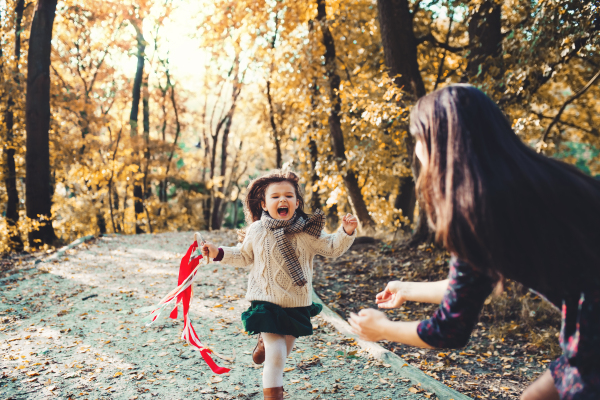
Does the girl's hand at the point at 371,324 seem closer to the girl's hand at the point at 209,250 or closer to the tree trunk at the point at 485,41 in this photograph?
the girl's hand at the point at 209,250

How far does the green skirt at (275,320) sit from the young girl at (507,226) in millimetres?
1316

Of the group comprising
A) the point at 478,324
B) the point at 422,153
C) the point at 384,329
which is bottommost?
the point at 478,324

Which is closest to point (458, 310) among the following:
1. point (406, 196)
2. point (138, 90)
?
point (406, 196)

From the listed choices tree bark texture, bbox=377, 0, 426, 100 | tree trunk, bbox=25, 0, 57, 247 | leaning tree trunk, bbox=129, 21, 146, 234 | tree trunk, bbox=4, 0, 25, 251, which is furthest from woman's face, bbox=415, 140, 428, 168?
leaning tree trunk, bbox=129, 21, 146, 234

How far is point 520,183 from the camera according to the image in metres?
1.39

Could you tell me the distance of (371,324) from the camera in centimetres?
171

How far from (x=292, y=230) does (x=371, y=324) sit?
134 cm

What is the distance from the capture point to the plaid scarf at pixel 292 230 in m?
2.87

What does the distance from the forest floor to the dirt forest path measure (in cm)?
69

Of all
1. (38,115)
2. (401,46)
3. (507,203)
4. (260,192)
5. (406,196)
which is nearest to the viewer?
(507,203)

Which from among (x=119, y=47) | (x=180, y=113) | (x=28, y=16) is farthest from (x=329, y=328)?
(x=180, y=113)

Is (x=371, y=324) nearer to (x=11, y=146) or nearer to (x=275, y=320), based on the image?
(x=275, y=320)

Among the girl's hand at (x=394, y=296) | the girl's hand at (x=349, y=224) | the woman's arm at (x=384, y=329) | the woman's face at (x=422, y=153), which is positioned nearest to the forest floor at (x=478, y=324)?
the girl's hand at (x=349, y=224)

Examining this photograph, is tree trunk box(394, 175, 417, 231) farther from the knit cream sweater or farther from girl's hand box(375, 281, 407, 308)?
girl's hand box(375, 281, 407, 308)
